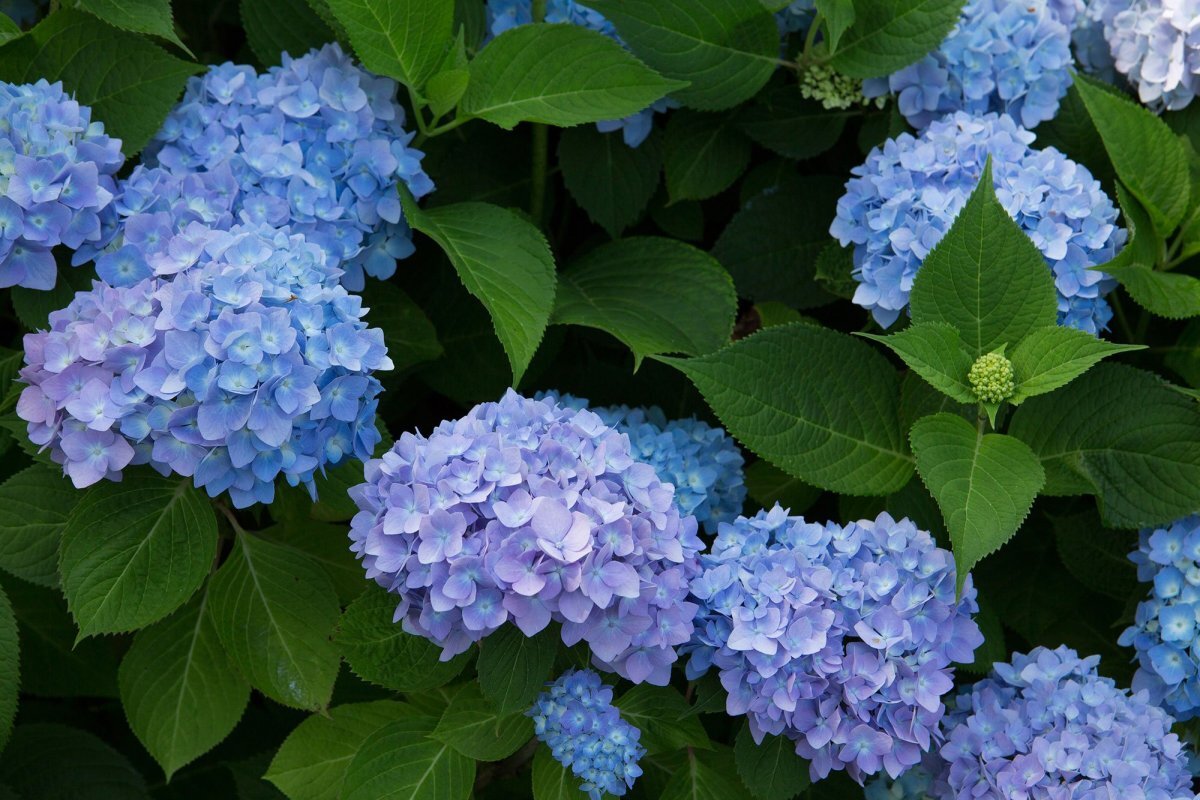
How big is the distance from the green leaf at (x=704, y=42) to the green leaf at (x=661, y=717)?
781 millimetres

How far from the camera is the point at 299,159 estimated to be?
4.79ft

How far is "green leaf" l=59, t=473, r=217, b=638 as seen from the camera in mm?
1253

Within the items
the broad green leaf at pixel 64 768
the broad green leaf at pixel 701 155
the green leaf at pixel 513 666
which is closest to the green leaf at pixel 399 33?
the broad green leaf at pixel 701 155

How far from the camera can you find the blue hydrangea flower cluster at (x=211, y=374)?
1160 millimetres

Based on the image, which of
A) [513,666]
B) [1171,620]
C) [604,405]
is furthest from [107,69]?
[1171,620]

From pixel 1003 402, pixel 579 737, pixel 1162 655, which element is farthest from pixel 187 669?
pixel 1162 655

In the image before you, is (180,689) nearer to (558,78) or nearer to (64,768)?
(64,768)

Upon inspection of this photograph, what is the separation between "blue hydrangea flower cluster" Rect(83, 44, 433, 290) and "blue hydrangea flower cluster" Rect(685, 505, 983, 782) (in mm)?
584

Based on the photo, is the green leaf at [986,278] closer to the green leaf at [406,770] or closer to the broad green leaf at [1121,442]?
the broad green leaf at [1121,442]

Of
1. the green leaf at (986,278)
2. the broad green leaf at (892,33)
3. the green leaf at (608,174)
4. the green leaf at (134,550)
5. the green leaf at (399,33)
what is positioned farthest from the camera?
the green leaf at (608,174)

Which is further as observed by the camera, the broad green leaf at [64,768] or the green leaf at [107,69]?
the broad green leaf at [64,768]

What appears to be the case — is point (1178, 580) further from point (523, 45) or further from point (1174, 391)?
point (523, 45)

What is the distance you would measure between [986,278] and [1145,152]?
36 cm

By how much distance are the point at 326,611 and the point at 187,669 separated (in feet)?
0.61
